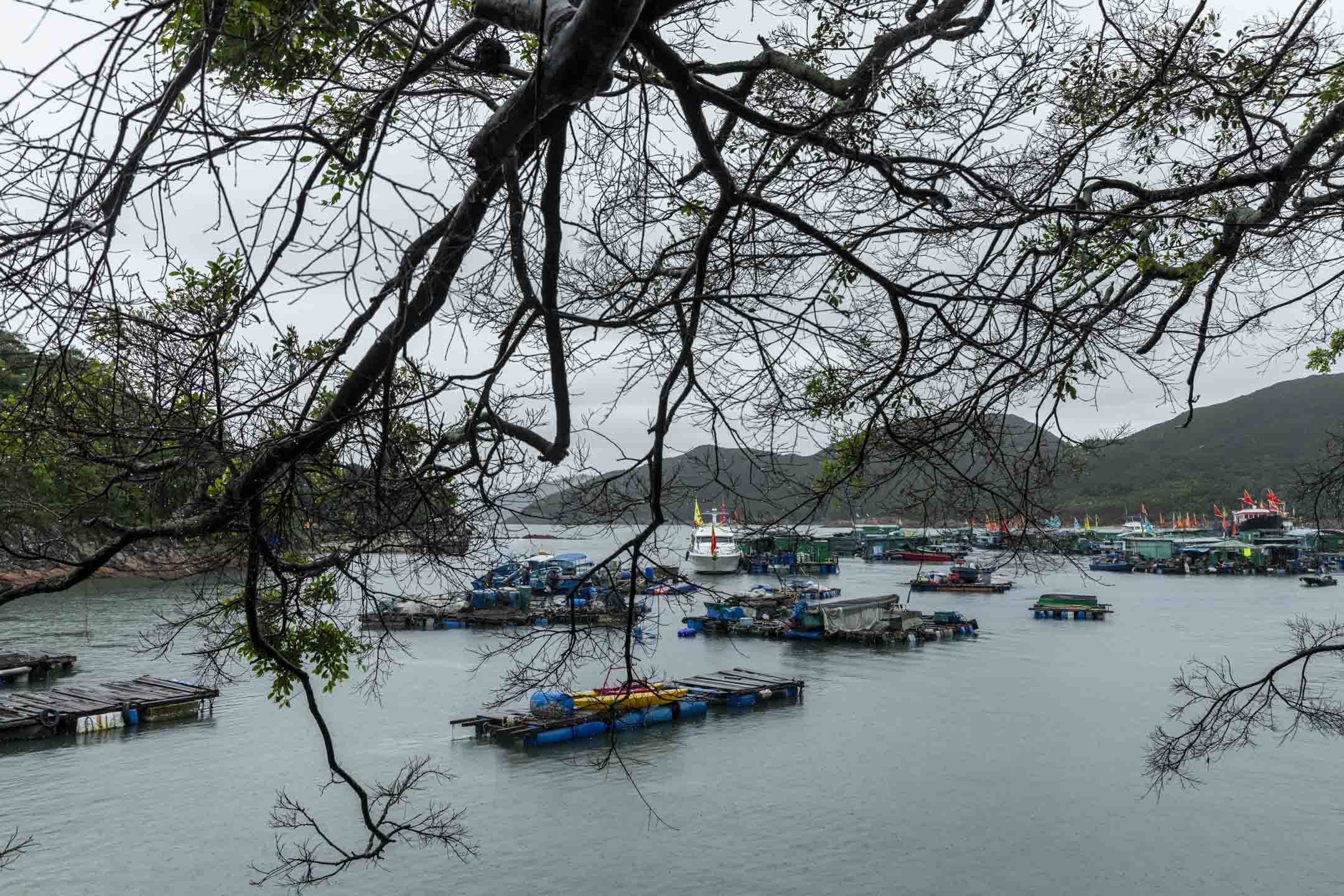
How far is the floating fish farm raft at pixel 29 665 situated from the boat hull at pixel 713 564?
36.2 m

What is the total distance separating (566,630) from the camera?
3.60 meters

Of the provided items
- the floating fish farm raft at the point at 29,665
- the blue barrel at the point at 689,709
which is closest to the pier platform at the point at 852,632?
the blue barrel at the point at 689,709

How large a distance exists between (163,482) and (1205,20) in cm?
563

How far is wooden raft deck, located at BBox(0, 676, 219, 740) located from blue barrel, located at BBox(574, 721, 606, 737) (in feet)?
26.2

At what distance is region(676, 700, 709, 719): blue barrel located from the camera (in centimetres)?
2369

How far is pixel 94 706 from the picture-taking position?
2147 centimetres

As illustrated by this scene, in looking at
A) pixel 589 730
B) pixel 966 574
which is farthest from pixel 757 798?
pixel 966 574

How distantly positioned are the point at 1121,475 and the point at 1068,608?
60.4 meters

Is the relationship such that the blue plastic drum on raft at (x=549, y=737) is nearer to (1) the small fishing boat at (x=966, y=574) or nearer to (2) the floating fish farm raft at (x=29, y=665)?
(2) the floating fish farm raft at (x=29, y=665)

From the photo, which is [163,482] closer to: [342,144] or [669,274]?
[342,144]

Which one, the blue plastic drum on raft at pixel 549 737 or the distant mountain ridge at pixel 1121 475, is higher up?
the distant mountain ridge at pixel 1121 475

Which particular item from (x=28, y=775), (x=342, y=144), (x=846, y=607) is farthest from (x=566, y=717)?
(x=342, y=144)

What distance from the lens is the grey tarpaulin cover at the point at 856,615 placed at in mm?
36031

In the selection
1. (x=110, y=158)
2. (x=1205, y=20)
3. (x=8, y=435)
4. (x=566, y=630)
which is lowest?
(x=566, y=630)
